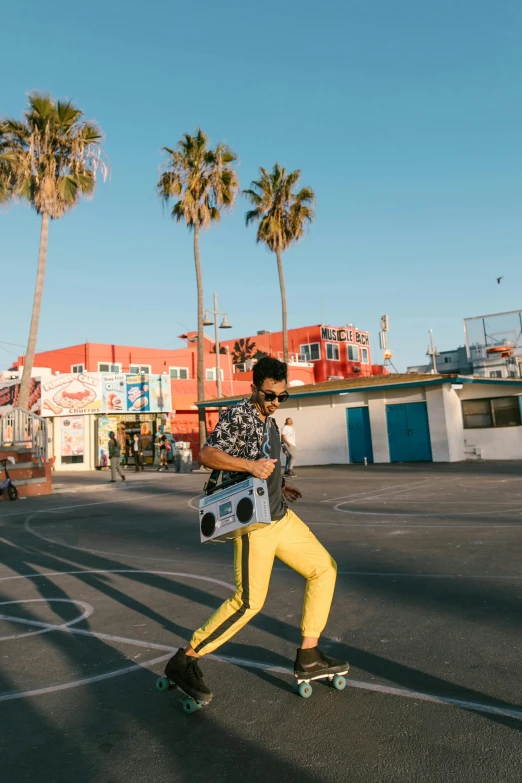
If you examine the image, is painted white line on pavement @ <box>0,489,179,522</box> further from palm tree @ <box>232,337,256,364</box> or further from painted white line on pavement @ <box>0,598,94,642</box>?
palm tree @ <box>232,337,256,364</box>

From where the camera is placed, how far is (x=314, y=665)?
12.5 ft

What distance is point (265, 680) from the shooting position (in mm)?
4078

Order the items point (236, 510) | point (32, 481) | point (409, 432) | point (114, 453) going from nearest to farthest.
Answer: point (236, 510) < point (32, 481) < point (114, 453) < point (409, 432)

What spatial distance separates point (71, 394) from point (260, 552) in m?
35.3

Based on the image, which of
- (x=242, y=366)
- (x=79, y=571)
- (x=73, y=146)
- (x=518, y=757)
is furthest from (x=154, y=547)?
(x=242, y=366)

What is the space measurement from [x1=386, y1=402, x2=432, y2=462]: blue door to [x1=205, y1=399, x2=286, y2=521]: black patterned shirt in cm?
2331

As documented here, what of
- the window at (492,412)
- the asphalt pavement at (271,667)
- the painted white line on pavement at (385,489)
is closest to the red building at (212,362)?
the window at (492,412)

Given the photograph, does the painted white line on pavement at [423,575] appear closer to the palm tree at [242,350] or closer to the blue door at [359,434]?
the blue door at [359,434]

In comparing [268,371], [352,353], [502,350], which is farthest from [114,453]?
[352,353]

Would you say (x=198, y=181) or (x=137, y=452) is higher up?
(x=198, y=181)

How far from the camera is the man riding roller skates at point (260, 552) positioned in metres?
Answer: 3.74

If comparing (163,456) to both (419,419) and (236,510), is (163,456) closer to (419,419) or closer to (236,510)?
(419,419)

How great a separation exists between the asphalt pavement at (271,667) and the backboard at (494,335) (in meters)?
26.9

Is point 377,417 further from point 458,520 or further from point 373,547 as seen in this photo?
point 373,547
